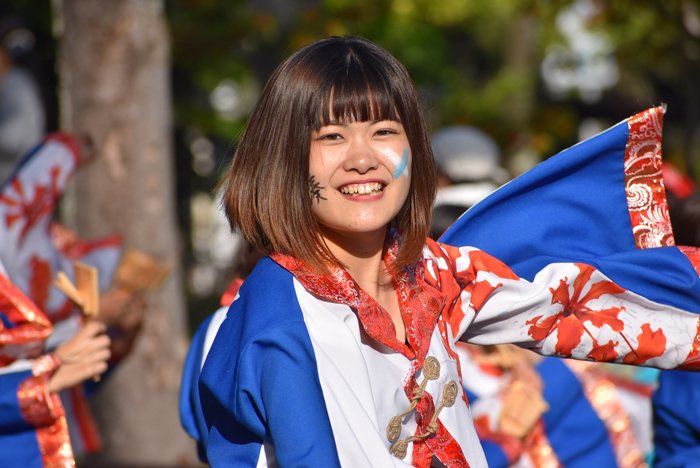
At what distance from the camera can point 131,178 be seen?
4645 millimetres

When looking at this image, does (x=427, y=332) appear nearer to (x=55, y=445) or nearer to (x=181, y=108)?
(x=55, y=445)

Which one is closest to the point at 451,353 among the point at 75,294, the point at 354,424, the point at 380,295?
the point at 380,295

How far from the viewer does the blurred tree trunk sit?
14.8 ft

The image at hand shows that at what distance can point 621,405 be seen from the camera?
10.8 ft

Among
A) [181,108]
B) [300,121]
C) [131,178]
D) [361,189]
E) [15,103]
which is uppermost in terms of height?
[181,108]

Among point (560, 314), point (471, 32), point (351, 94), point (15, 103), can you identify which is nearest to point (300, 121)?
point (351, 94)

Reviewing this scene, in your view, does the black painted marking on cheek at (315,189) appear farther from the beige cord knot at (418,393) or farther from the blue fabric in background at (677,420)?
the blue fabric in background at (677,420)

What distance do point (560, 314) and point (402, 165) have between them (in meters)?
0.64

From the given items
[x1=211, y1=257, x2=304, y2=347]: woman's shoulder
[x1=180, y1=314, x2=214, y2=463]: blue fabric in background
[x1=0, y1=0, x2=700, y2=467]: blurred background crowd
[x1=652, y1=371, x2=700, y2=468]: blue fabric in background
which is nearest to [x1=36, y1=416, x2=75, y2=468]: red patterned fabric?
[x1=180, y1=314, x2=214, y2=463]: blue fabric in background

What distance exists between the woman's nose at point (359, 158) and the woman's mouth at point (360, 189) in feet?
0.12

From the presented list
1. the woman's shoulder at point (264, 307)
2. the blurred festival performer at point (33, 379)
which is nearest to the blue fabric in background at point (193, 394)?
the blurred festival performer at point (33, 379)

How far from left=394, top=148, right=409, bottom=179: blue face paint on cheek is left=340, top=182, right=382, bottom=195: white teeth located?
6 centimetres

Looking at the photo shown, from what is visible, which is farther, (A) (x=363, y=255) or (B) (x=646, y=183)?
(B) (x=646, y=183)

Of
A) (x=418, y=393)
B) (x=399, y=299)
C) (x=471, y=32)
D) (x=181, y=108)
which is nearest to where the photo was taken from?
(x=418, y=393)
